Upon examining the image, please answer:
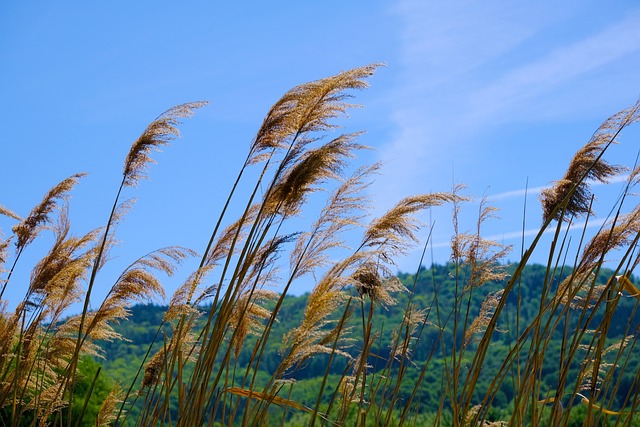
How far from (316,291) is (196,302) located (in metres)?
0.54

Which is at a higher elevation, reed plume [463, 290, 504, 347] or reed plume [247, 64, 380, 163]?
reed plume [247, 64, 380, 163]

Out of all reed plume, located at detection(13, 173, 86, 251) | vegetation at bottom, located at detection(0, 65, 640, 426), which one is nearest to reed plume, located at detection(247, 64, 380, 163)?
vegetation at bottom, located at detection(0, 65, 640, 426)

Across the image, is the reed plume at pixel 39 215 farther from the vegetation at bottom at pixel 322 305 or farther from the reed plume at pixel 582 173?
the reed plume at pixel 582 173

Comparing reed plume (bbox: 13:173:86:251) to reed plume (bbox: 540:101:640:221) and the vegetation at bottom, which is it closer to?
the vegetation at bottom

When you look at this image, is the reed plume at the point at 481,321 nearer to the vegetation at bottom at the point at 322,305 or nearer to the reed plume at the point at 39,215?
the vegetation at bottom at the point at 322,305

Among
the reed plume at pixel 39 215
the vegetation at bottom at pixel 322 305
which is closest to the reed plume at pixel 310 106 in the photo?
the vegetation at bottom at pixel 322 305

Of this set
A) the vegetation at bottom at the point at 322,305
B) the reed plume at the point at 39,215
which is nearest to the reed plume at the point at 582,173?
the vegetation at bottom at the point at 322,305

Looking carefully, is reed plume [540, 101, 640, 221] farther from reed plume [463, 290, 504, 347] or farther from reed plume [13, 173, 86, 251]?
reed plume [13, 173, 86, 251]

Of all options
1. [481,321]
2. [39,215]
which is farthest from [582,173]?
[39,215]

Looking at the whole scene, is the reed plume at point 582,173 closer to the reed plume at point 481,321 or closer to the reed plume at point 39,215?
the reed plume at point 481,321

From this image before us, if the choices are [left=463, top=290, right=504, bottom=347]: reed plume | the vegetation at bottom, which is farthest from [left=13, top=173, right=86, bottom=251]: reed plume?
[left=463, top=290, right=504, bottom=347]: reed plume

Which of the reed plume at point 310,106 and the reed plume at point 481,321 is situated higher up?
the reed plume at point 310,106

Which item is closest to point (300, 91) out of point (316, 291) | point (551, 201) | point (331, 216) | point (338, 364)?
point (331, 216)

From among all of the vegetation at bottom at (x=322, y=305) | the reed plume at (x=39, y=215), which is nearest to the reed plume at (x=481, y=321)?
the vegetation at bottom at (x=322, y=305)
